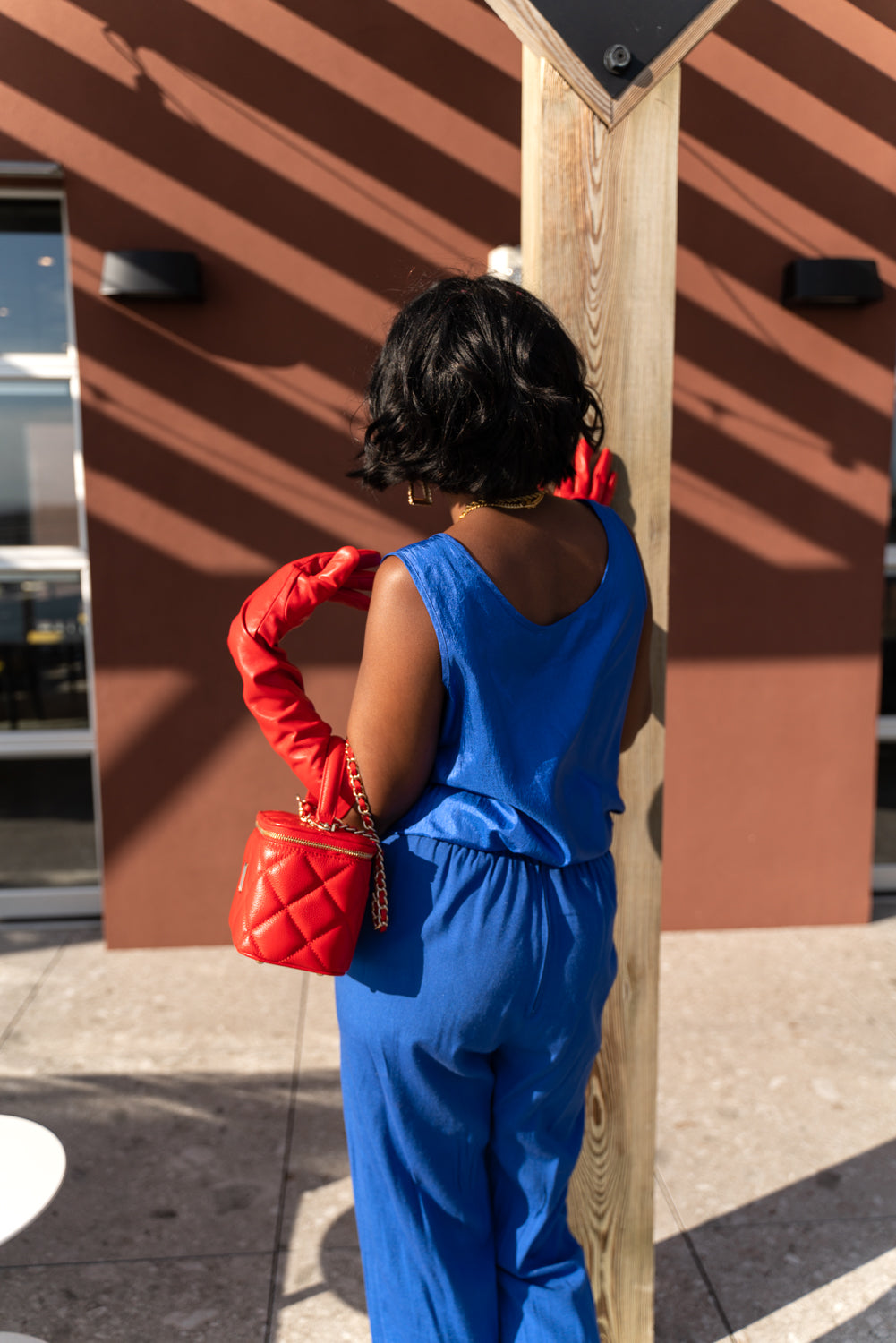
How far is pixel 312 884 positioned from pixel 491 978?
0.84 ft

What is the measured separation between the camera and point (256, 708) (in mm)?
1294

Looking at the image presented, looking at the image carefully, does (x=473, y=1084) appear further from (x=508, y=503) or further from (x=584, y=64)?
(x=584, y=64)

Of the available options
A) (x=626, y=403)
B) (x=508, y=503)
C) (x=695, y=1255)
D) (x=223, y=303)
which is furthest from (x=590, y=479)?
(x=223, y=303)

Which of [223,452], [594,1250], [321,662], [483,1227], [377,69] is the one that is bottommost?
[594,1250]

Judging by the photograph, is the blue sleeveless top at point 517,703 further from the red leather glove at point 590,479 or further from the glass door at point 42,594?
the glass door at point 42,594

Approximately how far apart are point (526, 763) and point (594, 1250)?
Answer: 1103 millimetres

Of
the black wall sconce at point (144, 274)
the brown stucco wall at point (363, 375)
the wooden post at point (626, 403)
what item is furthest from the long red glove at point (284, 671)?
the black wall sconce at point (144, 274)

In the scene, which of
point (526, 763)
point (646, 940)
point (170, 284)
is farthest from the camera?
point (170, 284)

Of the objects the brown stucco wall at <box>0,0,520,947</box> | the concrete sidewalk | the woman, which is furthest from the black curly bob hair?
the brown stucco wall at <box>0,0,520,947</box>

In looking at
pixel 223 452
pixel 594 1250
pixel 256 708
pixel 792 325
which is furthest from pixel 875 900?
pixel 256 708

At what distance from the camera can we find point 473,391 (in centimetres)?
118

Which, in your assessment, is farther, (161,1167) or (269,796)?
(269,796)

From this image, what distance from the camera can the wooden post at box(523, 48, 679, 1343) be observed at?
1564mm

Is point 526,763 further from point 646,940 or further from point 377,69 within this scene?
point 377,69
